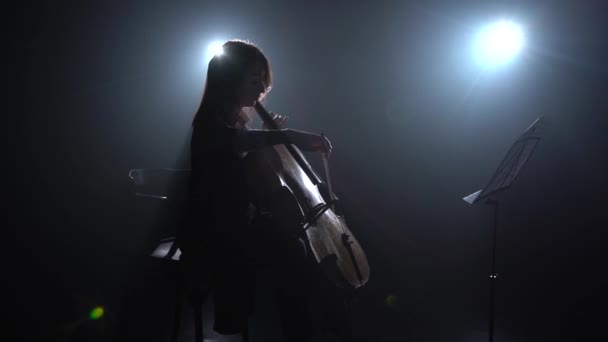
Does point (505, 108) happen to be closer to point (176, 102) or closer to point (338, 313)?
point (338, 313)

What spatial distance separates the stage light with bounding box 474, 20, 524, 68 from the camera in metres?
2.48

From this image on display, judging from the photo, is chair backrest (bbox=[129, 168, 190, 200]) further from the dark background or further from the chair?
the dark background

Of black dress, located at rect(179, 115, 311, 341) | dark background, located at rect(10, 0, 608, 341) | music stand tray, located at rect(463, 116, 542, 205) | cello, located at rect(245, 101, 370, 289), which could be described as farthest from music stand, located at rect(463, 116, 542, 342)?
black dress, located at rect(179, 115, 311, 341)

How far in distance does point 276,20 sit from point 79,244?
90.4 inches

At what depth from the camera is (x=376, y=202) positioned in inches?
116

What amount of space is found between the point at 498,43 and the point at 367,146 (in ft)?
4.05

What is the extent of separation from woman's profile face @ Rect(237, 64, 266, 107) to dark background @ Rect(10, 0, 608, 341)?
4.03 feet

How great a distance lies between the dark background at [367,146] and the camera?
217 centimetres

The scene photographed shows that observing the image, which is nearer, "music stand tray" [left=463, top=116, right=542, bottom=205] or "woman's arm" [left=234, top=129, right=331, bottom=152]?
"woman's arm" [left=234, top=129, right=331, bottom=152]

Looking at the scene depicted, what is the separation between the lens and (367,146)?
294 cm

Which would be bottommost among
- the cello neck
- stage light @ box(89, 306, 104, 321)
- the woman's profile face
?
stage light @ box(89, 306, 104, 321)

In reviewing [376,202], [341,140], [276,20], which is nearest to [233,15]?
[276,20]

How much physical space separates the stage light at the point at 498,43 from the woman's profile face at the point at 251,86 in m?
2.12

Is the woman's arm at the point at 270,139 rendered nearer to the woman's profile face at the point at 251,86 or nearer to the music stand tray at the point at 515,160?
the woman's profile face at the point at 251,86
